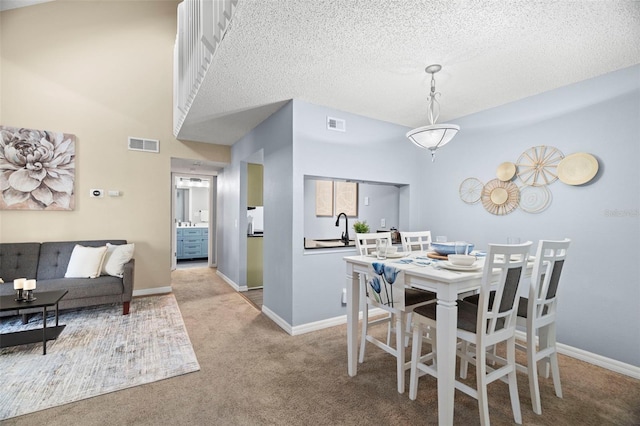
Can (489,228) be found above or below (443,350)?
above

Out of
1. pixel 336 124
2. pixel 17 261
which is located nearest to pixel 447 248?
pixel 336 124

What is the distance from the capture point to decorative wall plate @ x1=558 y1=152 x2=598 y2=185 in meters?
2.56

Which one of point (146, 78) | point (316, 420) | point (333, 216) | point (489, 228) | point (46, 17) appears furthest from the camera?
point (333, 216)

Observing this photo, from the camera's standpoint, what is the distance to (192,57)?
2.93 meters

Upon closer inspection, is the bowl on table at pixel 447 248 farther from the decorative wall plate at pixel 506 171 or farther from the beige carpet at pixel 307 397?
the decorative wall plate at pixel 506 171

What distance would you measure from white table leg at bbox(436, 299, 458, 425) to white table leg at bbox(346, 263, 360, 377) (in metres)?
0.72

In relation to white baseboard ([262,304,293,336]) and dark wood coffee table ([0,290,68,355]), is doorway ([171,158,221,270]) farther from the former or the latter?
white baseboard ([262,304,293,336])

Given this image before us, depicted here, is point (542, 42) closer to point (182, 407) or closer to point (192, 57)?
point (192, 57)

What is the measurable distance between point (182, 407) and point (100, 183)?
3541mm

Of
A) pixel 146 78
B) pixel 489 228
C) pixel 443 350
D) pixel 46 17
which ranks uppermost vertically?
pixel 46 17

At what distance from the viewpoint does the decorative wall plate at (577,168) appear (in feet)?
8.41

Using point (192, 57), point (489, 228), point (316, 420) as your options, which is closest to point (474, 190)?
point (489, 228)

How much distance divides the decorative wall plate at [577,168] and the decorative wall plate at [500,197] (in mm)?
440

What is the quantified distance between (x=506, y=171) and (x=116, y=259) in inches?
188
